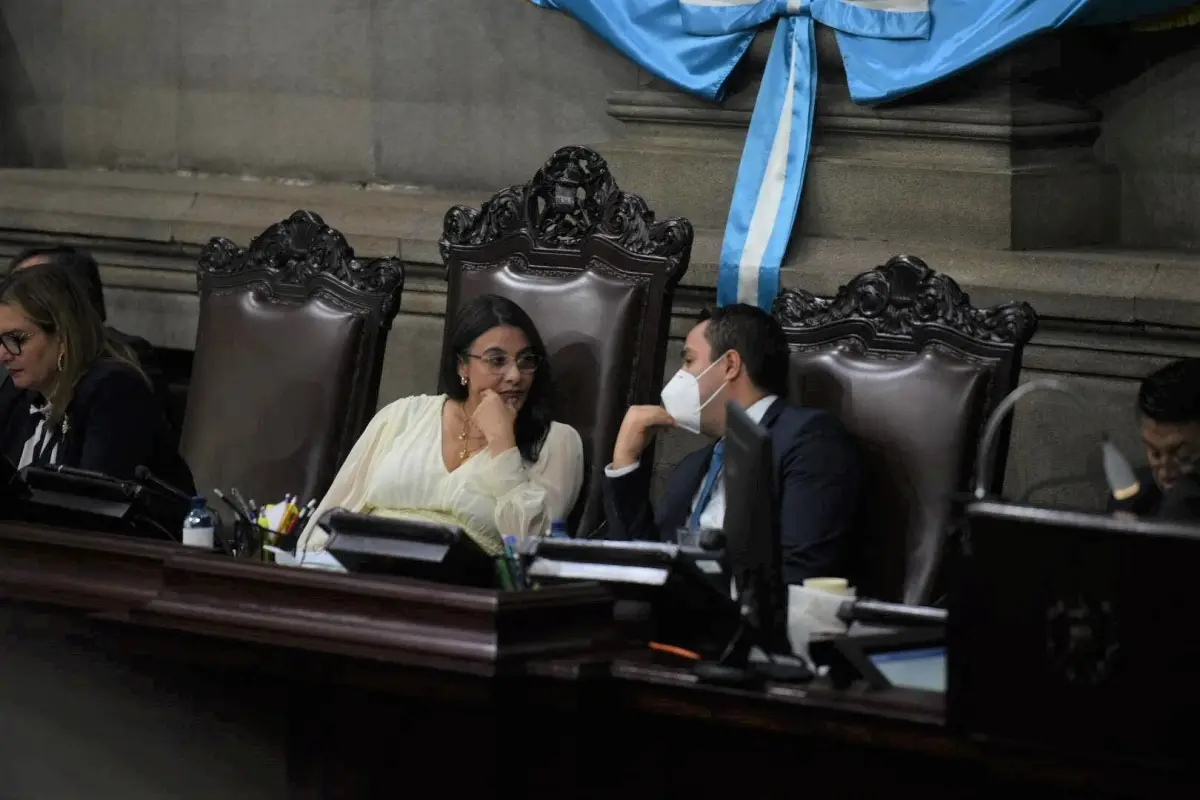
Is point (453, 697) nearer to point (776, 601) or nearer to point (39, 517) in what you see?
point (776, 601)

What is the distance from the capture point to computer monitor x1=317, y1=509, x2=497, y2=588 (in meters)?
2.67

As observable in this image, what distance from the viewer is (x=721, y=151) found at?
486 centimetres

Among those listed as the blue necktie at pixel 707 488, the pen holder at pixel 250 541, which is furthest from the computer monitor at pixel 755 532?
the blue necktie at pixel 707 488

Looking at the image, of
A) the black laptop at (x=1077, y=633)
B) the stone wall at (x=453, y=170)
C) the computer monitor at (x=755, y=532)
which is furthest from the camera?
the stone wall at (x=453, y=170)

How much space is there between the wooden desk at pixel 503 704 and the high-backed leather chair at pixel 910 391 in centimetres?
97

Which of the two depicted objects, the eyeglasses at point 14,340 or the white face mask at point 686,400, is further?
the eyeglasses at point 14,340

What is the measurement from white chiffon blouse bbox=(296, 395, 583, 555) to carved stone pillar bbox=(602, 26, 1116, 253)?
1118 millimetres

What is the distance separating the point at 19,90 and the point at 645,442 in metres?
3.59

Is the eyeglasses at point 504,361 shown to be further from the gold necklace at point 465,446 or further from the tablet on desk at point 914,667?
the tablet on desk at point 914,667

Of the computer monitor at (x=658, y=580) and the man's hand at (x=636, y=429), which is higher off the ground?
the man's hand at (x=636, y=429)

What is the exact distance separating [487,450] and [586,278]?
1.38ft

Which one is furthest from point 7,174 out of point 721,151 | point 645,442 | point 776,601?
point 776,601

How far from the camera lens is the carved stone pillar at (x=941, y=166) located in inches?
178

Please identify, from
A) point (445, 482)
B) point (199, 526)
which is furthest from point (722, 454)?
point (199, 526)
